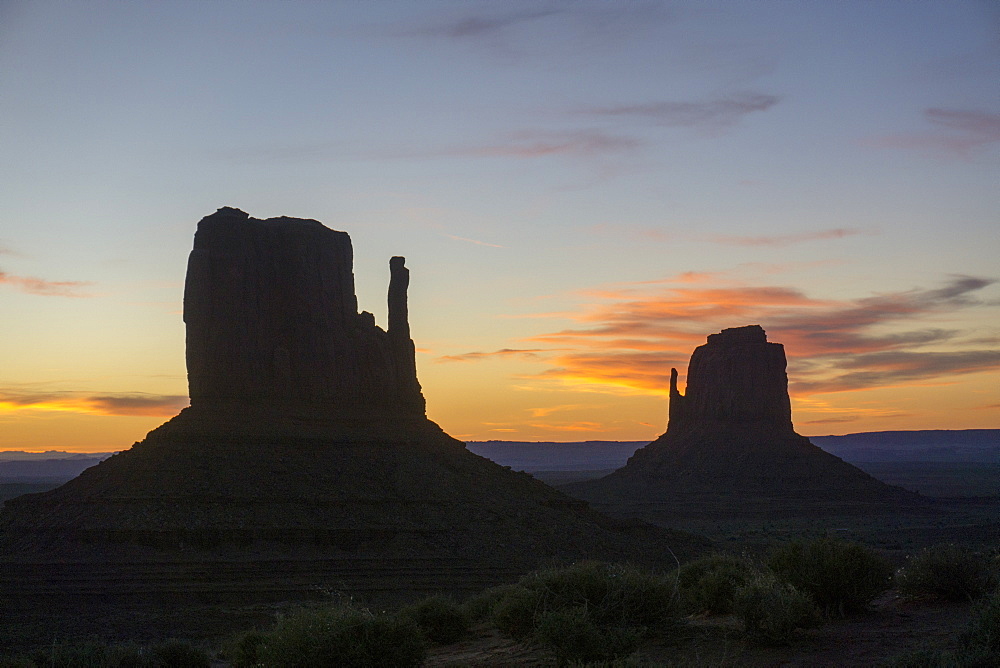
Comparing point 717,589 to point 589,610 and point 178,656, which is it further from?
point 178,656

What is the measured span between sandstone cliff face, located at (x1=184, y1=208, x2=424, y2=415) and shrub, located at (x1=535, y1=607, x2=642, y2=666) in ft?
151

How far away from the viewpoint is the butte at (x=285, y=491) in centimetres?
4159

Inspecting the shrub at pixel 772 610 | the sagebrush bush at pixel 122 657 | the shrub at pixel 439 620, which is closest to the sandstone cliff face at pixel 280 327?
the sagebrush bush at pixel 122 657

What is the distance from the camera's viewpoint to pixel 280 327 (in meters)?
60.9

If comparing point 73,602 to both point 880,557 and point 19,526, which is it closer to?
point 19,526

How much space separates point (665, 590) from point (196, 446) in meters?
40.2

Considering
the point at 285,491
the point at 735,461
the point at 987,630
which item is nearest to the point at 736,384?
the point at 735,461

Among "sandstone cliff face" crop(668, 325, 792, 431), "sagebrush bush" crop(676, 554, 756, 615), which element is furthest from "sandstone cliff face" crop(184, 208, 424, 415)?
"sandstone cliff face" crop(668, 325, 792, 431)

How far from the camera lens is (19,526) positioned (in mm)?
46812

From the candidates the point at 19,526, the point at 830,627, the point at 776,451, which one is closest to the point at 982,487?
the point at 776,451

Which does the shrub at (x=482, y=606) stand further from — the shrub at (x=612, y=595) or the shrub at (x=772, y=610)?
the shrub at (x=772, y=610)

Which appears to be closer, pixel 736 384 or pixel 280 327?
pixel 280 327

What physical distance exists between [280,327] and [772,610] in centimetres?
5029

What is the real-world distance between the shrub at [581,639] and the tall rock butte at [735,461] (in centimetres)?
7497
